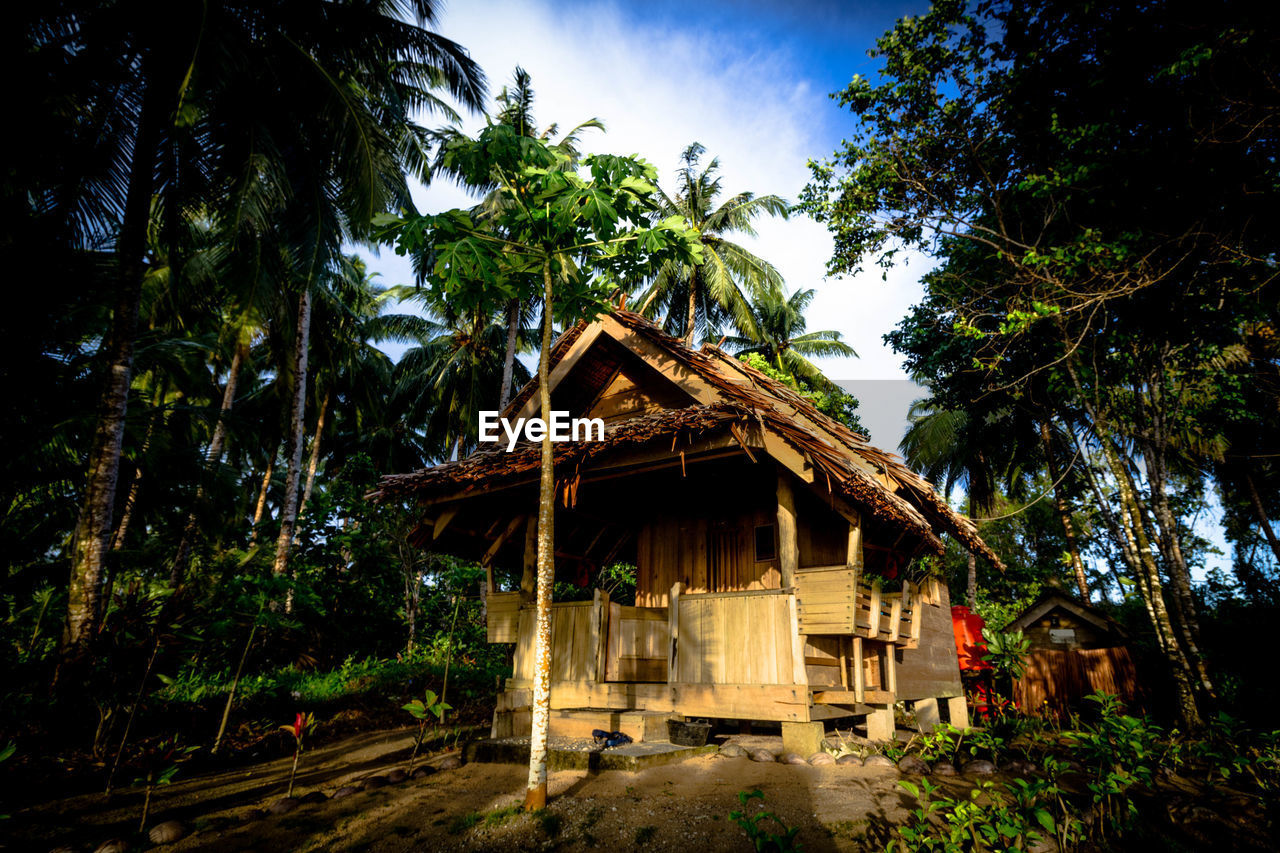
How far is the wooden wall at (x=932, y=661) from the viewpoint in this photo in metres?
9.64

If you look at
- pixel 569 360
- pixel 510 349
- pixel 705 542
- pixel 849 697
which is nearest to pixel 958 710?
pixel 849 697

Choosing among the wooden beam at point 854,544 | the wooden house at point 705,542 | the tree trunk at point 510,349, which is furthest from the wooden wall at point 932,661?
the tree trunk at point 510,349

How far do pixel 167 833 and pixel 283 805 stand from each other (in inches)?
36.8

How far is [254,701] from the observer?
10461mm

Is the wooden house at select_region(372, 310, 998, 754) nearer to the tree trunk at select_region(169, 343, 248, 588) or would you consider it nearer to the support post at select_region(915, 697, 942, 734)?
the support post at select_region(915, 697, 942, 734)

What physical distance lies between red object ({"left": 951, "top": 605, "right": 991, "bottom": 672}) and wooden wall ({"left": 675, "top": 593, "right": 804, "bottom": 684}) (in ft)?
24.6

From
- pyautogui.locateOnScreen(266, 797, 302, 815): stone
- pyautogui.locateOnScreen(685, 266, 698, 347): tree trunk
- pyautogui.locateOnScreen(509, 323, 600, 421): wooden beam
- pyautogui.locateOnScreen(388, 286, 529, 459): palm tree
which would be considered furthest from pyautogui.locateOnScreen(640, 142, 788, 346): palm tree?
pyautogui.locateOnScreen(266, 797, 302, 815): stone

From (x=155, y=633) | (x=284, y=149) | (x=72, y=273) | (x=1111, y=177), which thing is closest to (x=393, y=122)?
(x=284, y=149)

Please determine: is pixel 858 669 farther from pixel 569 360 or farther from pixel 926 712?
pixel 569 360

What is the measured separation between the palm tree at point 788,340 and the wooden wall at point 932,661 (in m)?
14.0

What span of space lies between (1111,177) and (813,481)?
6378 mm

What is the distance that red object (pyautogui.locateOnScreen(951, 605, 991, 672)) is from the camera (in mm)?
13070

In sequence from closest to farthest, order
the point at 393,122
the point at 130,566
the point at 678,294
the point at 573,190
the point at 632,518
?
the point at 573,190 → the point at 632,518 → the point at 130,566 → the point at 393,122 → the point at 678,294

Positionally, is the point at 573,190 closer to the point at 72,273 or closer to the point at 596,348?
the point at 596,348
